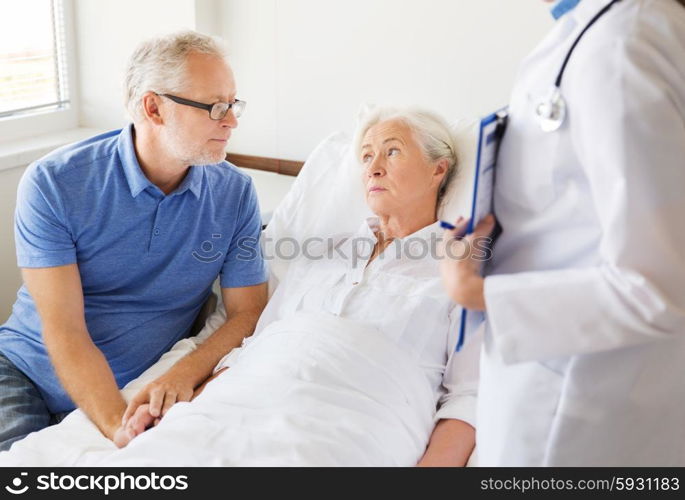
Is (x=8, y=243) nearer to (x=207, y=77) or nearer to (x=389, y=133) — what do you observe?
(x=207, y=77)

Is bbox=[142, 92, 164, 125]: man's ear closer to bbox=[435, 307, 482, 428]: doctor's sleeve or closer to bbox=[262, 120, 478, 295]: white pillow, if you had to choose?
bbox=[262, 120, 478, 295]: white pillow

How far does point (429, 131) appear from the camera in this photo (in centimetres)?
198

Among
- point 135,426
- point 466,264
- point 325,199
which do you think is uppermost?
point 466,264

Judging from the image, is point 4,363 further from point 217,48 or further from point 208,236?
point 217,48

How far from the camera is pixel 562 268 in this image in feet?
3.49

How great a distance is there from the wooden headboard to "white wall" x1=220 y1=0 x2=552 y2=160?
3 cm

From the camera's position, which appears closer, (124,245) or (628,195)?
(628,195)

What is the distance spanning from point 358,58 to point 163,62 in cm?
85

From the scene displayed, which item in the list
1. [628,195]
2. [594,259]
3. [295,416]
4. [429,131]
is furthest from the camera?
[429,131]

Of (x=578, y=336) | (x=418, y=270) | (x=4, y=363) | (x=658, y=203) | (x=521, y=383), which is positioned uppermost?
(x=658, y=203)

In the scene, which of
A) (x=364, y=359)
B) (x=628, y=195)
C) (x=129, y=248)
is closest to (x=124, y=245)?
(x=129, y=248)
